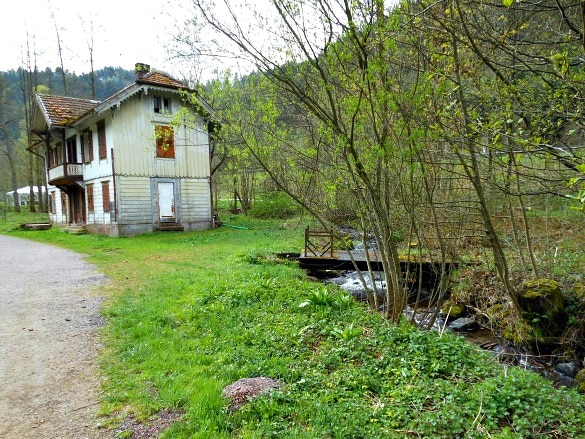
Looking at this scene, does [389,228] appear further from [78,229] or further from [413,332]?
[78,229]

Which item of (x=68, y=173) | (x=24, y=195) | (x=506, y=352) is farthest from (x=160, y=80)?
(x=24, y=195)

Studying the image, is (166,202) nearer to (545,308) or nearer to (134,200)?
(134,200)

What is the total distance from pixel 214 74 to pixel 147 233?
47.0 ft

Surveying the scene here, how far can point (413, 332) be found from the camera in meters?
4.69

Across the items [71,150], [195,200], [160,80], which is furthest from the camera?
[71,150]

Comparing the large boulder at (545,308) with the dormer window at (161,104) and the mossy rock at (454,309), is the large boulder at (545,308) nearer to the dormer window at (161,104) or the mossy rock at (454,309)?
the mossy rock at (454,309)

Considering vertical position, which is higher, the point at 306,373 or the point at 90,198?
the point at 90,198

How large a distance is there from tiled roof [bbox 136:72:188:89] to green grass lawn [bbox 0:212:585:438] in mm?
13563

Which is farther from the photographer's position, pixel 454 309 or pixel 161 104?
pixel 161 104

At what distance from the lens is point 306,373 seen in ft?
12.7

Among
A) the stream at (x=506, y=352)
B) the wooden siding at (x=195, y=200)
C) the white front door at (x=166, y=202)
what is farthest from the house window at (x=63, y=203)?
the stream at (x=506, y=352)

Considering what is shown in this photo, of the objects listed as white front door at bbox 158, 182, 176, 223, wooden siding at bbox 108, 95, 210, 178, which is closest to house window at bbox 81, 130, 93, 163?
wooden siding at bbox 108, 95, 210, 178

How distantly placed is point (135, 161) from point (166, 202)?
8.24ft

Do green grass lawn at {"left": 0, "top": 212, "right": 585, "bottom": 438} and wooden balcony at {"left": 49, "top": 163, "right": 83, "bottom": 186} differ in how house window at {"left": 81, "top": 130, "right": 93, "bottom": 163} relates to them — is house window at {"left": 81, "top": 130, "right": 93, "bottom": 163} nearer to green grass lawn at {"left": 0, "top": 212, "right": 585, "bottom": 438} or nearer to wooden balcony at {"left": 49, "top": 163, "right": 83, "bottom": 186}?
wooden balcony at {"left": 49, "top": 163, "right": 83, "bottom": 186}
